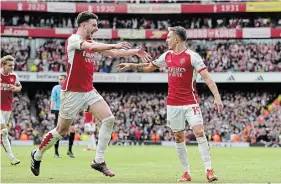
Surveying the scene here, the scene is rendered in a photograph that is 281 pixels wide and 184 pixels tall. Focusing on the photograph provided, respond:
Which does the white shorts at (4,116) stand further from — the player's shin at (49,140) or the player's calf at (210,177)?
the player's calf at (210,177)

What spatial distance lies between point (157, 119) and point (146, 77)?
18.9 feet

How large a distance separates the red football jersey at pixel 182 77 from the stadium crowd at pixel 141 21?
39.8 meters

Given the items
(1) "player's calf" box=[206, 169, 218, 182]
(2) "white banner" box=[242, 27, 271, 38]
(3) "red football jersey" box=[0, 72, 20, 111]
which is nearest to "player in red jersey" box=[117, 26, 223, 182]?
(1) "player's calf" box=[206, 169, 218, 182]

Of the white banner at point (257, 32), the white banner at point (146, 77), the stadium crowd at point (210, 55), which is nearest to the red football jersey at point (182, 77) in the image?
the white banner at point (146, 77)

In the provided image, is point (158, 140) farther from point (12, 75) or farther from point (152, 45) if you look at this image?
point (12, 75)

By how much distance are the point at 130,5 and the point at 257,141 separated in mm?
17910

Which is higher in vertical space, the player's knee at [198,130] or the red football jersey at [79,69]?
the red football jersey at [79,69]

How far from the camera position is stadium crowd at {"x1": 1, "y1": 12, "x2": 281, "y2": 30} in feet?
166

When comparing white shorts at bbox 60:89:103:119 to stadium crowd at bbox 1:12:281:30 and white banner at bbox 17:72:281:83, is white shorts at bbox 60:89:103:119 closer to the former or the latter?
white banner at bbox 17:72:281:83

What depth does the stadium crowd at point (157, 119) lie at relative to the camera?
128 ft

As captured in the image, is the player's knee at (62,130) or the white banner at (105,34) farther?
the white banner at (105,34)

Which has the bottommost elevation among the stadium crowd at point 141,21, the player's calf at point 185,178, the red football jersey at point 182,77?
the player's calf at point 185,178

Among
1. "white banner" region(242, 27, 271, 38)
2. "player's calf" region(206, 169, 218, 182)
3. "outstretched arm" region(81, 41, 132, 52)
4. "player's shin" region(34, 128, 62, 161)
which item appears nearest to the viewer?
"outstretched arm" region(81, 41, 132, 52)

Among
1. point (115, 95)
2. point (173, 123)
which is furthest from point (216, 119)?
point (173, 123)
